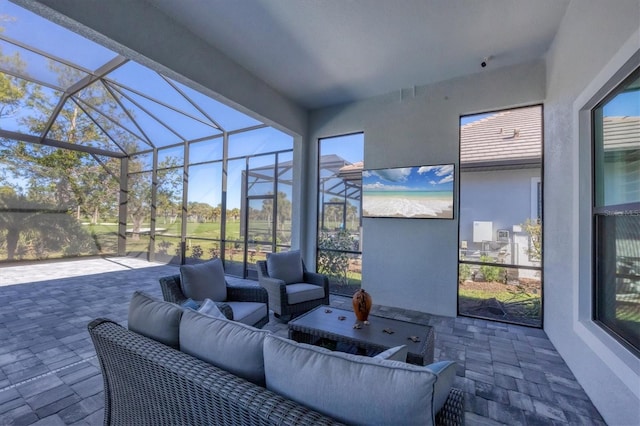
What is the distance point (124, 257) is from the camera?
27.1 ft

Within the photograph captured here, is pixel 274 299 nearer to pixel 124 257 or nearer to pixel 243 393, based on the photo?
pixel 243 393

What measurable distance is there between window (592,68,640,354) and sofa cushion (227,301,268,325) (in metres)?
2.91

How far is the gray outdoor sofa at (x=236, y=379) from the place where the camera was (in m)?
0.87

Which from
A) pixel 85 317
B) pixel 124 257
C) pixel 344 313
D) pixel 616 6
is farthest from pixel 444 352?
pixel 124 257

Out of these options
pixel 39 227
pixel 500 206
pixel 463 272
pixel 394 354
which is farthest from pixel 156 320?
pixel 39 227

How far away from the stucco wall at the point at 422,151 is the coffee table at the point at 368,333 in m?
1.70

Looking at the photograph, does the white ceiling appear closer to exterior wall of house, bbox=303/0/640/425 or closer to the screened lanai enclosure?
exterior wall of house, bbox=303/0/640/425

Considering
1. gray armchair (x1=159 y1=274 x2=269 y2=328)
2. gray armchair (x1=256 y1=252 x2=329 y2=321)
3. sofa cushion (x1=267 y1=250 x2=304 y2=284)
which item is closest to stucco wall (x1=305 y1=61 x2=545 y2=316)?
gray armchair (x1=256 y1=252 x2=329 y2=321)

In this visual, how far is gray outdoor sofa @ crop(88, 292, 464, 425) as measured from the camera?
0.87 meters

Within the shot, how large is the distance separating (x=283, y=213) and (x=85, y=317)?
3364 mm

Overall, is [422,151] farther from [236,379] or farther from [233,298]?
[236,379]

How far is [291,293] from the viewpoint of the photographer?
3498 millimetres

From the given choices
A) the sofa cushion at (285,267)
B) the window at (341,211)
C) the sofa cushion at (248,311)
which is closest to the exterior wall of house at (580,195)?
the window at (341,211)

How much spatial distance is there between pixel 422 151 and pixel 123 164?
28.3ft
